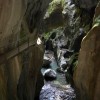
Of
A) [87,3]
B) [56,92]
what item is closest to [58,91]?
[56,92]

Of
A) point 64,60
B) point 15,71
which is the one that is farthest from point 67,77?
point 15,71

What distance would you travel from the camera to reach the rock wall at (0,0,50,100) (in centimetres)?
888

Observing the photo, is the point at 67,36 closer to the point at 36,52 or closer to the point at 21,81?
the point at 36,52

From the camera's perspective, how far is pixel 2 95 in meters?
9.95

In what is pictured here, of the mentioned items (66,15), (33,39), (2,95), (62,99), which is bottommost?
(62,99)

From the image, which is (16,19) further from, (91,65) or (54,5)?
(54,5)

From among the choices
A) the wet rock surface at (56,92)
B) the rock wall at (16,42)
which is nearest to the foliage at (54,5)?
the wet rock surface at (56,92)

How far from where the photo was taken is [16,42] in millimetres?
10664

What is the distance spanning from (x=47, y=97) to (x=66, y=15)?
8547 mm

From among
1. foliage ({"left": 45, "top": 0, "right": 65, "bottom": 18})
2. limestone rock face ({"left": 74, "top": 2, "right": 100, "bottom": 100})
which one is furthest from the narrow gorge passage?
foliage ({"left": 45, "top": 0, "right": 65, "bottom": 18})

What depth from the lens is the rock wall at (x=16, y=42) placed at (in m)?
8.88

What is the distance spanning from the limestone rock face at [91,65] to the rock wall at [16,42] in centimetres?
254

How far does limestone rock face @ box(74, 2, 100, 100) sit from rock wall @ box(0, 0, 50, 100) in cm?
254

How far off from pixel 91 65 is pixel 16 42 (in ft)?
11.4
